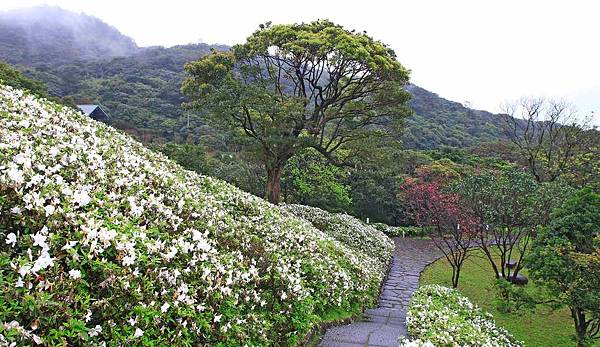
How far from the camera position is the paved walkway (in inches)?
210

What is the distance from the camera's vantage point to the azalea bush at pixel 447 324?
5.34 meters

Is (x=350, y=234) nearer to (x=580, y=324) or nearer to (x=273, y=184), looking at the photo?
(x=273, y=184)

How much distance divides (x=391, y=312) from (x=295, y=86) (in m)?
8.57

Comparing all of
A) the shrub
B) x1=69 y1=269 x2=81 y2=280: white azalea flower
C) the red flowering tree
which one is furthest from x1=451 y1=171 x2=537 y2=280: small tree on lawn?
the shrub

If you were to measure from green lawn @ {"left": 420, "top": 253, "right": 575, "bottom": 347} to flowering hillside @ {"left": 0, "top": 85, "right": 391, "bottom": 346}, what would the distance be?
560 cm

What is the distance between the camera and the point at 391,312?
8102 millimetres

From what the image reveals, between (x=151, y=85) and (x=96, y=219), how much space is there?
50196 mm

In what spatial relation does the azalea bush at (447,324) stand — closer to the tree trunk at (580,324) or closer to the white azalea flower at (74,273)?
the tree trunk at (580,324)

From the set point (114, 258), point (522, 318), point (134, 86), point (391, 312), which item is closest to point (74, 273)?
point (114, 258)

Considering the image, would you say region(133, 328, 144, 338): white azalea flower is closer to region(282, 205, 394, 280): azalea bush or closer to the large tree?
region(282, 205, 394, 280): azalea bush

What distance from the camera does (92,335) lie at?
6.77 feet

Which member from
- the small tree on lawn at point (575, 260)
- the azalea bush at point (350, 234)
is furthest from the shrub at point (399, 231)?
the small tree on lawn at point (575, 260)

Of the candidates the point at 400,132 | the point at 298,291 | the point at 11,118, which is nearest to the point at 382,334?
the point at 298,291

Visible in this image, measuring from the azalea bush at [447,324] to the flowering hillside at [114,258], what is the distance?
1.58 metres
